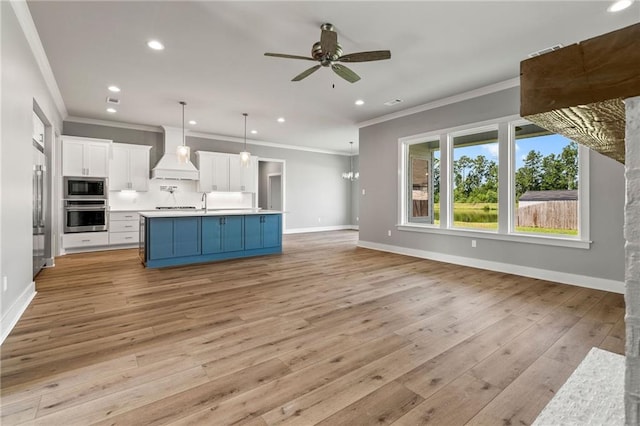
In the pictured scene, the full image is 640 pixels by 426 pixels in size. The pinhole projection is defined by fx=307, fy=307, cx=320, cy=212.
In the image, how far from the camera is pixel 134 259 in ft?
18.4

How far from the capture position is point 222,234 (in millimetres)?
5570

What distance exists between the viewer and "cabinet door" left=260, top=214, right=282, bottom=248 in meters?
6.14

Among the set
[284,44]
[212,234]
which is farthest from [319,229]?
[284,44]

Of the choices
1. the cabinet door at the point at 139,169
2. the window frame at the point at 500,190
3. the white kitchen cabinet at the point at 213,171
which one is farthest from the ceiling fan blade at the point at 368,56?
the cabinet door at the point at 139,169

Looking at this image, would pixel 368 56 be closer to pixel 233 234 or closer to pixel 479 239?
pixel 479 239

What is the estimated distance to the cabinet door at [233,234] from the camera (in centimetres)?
562

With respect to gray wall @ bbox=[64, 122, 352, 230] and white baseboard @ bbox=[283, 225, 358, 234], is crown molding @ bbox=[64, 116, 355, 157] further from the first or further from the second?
white baseboard @ bbox=[283, 225, 358, 234]

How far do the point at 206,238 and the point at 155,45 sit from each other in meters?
3.01

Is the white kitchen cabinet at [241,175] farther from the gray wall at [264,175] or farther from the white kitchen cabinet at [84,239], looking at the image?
the white kitchen cabinet at [84,239]

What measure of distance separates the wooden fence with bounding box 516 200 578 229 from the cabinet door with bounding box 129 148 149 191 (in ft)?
24.5

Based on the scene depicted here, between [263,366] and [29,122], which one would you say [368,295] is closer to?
[263,366]

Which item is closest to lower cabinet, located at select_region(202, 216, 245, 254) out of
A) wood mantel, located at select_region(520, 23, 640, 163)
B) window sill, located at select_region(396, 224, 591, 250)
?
window sill, located at select_region(396, 224, 591, 250)

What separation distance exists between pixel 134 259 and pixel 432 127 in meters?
5.95

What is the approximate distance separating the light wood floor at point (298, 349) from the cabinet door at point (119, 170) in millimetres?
3239
